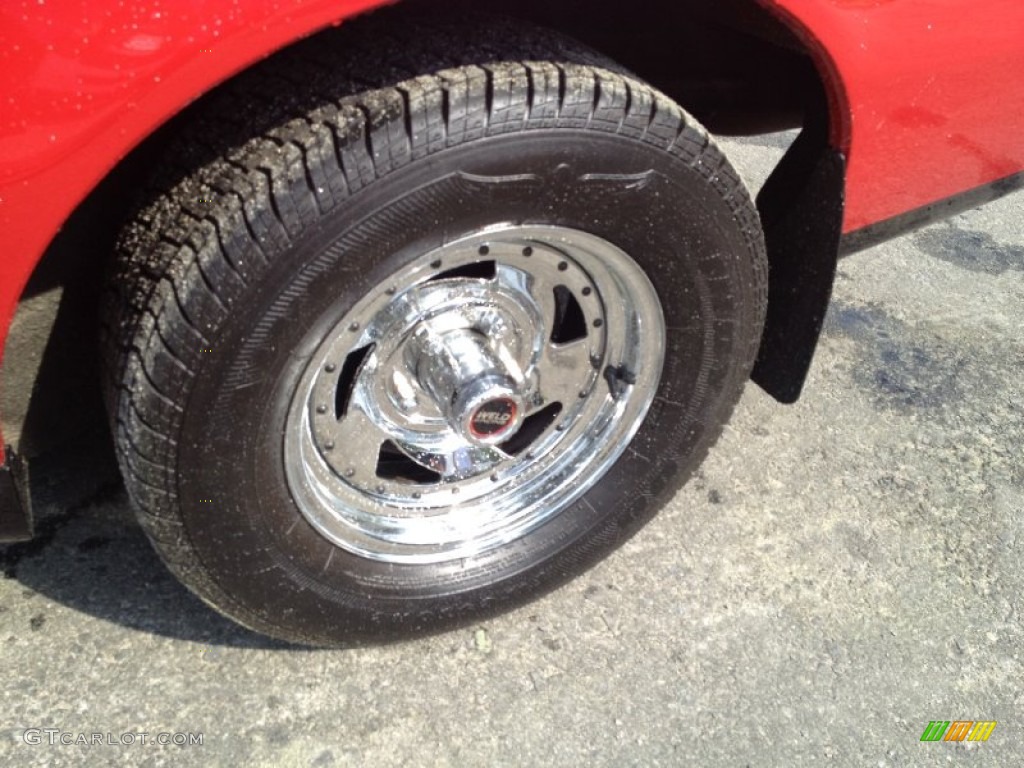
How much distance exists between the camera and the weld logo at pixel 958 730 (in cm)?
196

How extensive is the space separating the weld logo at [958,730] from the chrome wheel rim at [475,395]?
A: 85cm

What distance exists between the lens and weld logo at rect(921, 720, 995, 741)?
1.96 meters

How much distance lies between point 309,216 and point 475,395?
56cm

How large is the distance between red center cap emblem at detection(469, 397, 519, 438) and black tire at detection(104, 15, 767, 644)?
363 mm

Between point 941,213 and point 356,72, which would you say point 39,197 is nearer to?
point 356,72

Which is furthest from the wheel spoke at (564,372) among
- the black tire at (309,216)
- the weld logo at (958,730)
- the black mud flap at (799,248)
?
the weld logo at (958,730)

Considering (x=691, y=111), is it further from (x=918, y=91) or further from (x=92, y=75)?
(x=92, y=75)

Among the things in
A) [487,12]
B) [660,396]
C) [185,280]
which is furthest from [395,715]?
[487,12]

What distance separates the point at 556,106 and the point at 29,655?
145cm

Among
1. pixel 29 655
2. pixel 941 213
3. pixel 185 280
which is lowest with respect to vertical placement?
pixel 29 655

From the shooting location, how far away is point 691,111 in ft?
7.25

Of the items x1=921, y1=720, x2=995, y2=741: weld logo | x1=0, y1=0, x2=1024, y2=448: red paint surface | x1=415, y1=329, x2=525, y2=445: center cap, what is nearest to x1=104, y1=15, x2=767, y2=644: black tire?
x1=0, y1=0, x2=1024, y2=448: red paint surface

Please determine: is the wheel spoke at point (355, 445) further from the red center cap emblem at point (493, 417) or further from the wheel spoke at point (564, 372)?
the wheel spoke at point (564, 372)

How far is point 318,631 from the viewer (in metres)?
1.81
